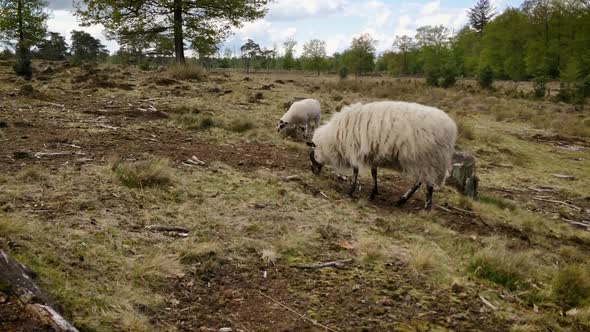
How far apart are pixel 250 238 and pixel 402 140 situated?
345cm

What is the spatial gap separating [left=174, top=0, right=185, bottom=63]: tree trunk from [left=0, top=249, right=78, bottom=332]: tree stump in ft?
70.8

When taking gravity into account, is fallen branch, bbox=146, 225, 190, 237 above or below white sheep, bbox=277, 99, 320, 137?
below

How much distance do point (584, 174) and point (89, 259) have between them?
46.6ft

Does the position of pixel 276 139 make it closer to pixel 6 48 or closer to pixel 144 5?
pixel 144 5

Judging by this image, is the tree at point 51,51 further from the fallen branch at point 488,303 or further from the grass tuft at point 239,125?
the fallen branch at point 488,303

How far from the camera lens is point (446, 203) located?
8.44 meters

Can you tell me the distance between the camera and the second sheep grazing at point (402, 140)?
24.0ft

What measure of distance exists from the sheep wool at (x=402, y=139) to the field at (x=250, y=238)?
2.37 feet

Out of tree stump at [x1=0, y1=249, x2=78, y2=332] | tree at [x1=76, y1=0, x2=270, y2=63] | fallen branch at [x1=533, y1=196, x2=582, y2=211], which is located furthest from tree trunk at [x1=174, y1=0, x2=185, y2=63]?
tree stump at [x1=0, y1=249, x2=78, y2=332]

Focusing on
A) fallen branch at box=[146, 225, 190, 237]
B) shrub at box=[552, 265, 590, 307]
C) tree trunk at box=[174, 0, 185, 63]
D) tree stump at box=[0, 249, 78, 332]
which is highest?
tree trunk at box=[174, 0, 185, 63]

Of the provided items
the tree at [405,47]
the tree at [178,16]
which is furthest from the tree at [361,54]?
the tree at [178,16]

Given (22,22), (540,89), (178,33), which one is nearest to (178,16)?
(178,33)

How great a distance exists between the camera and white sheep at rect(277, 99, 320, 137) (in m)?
12.4

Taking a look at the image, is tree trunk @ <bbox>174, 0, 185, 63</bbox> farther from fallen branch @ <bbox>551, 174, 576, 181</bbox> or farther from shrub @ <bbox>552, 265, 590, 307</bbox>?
shrub @ <bbox>552, 265, 590, 307</bbox>
